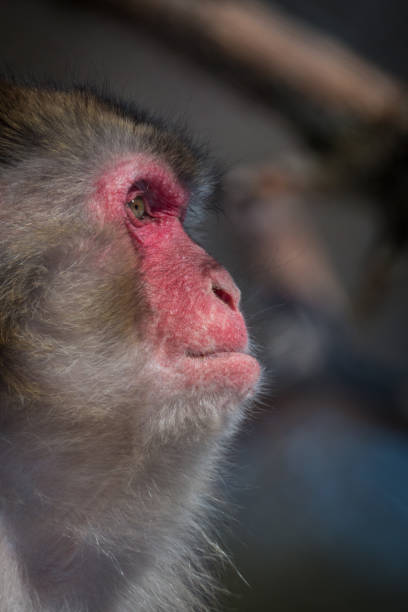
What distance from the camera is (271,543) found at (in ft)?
7.74

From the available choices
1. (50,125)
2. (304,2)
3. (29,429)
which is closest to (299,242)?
(304,2)

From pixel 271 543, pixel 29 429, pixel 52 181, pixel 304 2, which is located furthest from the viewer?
pixel 304 2

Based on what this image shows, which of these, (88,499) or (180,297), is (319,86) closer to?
(180,297)

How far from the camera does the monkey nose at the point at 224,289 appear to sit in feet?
4.44

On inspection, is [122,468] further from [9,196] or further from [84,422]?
[9,196]

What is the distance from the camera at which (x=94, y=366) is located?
127 cm

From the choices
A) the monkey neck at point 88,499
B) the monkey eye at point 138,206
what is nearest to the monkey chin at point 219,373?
the monkey neck at point 88,499

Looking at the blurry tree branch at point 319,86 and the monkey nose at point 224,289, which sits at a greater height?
the blurry tree branch at point 319,86

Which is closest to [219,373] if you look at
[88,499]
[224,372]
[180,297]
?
[224,372]

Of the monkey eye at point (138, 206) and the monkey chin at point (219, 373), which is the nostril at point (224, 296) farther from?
the monkey eye at point (138, 206)

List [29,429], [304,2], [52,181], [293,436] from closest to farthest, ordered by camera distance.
Result: [29,429]
[52,181]
[293,436]
[304,2]

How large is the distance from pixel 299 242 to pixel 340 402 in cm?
66

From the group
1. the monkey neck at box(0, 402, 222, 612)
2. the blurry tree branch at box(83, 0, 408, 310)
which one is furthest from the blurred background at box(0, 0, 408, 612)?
the monkey neck at box(0, 402, 222, 612)

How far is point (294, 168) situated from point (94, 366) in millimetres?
1939
